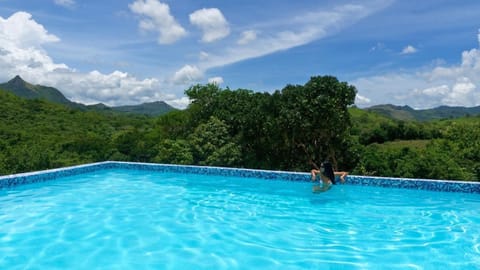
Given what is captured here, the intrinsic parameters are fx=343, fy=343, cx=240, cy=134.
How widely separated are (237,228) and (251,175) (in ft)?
14.7

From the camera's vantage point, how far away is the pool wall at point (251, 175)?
749 cm

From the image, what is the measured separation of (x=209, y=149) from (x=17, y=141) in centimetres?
2503

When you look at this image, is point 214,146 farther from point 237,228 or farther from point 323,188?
point 237,228

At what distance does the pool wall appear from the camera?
749cm

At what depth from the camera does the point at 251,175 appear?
955 centimetres

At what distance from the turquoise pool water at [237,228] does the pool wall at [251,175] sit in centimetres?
24

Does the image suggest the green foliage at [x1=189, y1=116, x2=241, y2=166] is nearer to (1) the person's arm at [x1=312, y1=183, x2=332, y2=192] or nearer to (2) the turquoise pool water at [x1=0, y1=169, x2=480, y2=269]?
(2) the turquoise pool water at [x1=0, y1=169, x2=480, y2=269]

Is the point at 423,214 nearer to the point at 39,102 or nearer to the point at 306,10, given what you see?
the point at 306,10

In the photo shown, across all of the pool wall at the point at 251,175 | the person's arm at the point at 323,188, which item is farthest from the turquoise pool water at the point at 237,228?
the pool wall at the point at 251,175

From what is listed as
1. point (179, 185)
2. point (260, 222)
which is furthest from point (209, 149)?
point (260, 222)

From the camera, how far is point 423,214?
5.78 metres

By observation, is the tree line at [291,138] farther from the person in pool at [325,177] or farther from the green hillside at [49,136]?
the green hillside at [49,136]

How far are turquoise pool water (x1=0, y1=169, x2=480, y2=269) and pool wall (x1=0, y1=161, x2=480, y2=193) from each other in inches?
9.3

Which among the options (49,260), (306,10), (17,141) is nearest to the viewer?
(49,260)
